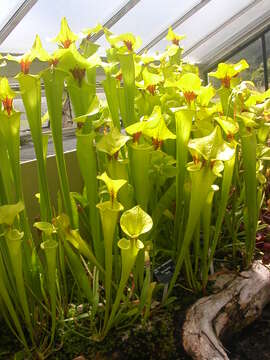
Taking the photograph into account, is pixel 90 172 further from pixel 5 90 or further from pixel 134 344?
A: pixel 134 344

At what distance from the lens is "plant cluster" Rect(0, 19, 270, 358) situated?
702 mm

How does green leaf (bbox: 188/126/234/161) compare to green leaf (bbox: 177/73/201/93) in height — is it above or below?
below

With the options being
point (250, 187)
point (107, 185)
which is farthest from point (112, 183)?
point (250, 187)

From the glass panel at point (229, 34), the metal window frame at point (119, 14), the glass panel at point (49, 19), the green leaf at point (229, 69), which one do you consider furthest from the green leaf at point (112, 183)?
the glass panel at point (229, 34)

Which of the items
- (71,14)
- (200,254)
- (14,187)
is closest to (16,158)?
(14,187)

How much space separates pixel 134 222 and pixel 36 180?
590 millimetres

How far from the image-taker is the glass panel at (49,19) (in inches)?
108

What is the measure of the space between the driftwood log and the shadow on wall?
0.53 m

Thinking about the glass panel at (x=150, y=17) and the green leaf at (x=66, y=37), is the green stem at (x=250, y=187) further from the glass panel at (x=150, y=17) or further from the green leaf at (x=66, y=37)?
the glass panel at (x=150, y=17)

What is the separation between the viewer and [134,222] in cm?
65

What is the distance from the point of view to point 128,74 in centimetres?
82

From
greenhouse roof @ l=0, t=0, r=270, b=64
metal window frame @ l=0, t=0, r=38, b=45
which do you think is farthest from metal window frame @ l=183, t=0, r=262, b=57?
metal window frame @ l=0, t=0, r=38, b=45

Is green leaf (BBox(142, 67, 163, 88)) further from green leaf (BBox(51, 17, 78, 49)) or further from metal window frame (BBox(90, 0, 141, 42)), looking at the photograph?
metal window frame (BBox(90, 0, 141, 42))

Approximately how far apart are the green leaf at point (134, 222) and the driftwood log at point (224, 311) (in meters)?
0.37
